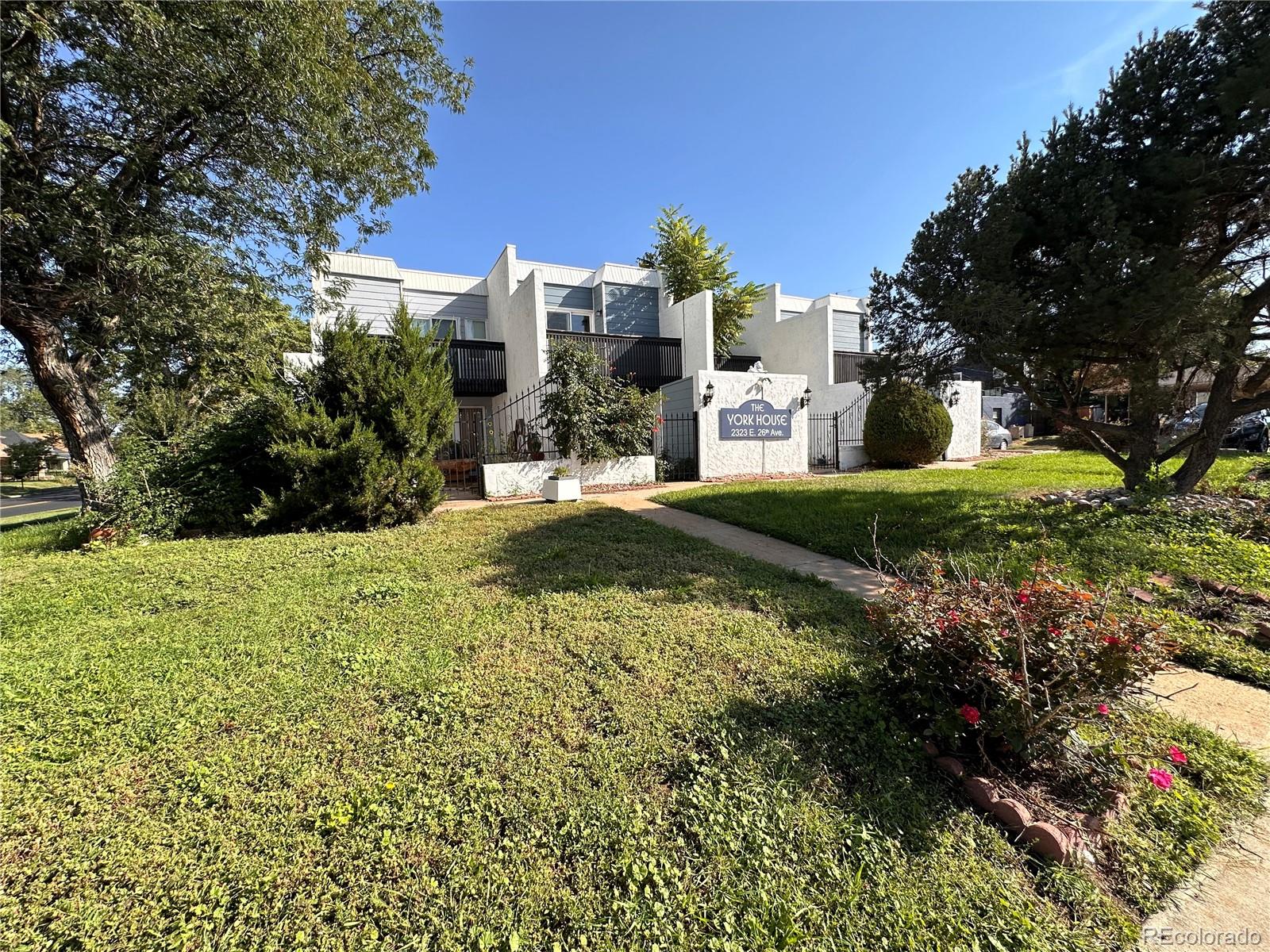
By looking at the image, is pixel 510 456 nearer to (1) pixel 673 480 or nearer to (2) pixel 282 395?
(1) pixel 673 480

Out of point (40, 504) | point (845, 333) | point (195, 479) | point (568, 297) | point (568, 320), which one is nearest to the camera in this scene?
point (195, 479)

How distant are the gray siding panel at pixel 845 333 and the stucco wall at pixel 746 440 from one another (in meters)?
9.00

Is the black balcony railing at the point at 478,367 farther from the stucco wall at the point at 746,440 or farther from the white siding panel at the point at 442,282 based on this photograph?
the stucco wall at the point at 746,440

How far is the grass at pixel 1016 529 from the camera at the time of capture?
155 inches

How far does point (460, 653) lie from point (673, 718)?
1520 mm

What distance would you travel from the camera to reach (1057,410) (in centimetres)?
622

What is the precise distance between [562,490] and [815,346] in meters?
11.1

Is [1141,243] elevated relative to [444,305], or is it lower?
lower

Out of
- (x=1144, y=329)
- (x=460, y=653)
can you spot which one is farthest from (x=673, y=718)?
(x=1144, y=329)

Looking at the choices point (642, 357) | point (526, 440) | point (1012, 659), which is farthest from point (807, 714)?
point (642, 357)

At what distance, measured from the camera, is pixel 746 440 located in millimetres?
12844

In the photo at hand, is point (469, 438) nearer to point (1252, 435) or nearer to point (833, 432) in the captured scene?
point (833, 432)

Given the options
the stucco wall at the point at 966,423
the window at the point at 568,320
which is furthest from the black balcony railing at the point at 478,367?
the stucco wall at the point at 966,423

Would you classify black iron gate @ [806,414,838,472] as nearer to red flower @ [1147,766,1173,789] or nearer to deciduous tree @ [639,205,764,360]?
deciduous tree @ [639,205,764,360]
